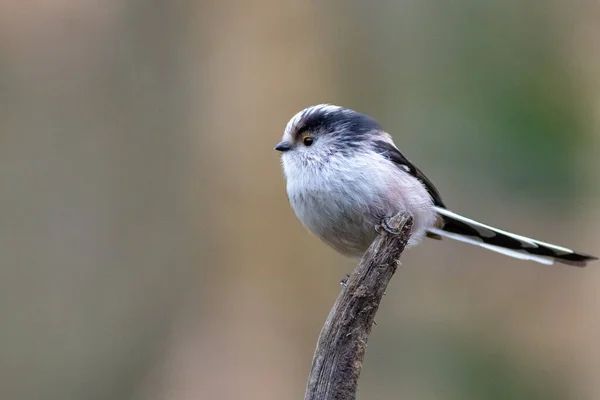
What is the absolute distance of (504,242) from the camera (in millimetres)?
2771

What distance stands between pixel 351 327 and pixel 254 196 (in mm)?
2940

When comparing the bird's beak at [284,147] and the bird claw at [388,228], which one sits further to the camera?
the bird's beak at [284,147]

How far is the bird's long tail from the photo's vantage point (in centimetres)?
260

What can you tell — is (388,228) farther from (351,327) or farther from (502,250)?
(502,250)

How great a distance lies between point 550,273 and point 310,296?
1880mm

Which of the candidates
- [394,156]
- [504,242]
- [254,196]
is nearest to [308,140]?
[394,156]

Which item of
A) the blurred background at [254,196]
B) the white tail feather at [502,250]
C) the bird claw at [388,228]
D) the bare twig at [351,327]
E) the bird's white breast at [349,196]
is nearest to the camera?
the bare twig at [351,327]

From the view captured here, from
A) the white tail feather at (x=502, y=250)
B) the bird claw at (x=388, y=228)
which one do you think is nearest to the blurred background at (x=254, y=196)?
the white tail feather at (x=502, y=250)

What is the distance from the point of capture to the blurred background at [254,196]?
15.0ft

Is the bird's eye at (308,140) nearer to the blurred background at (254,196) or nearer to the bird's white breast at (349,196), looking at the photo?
the bird's white breast at (349,196)

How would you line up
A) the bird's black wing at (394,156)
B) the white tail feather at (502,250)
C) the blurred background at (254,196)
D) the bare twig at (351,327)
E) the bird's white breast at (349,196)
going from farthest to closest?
1. the blurred background at (254,196)
2. the white tail feather at (502,250)
3. the bird's black wing at (394,156)
4. the bird's white breast at (349,196)
5. the bare twig at (351,327)

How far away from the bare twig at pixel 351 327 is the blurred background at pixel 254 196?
2.85 meters

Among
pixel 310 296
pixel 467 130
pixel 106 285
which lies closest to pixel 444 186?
pixel 467 130

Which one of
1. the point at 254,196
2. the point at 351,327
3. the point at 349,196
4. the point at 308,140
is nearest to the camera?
the point at 351,327
